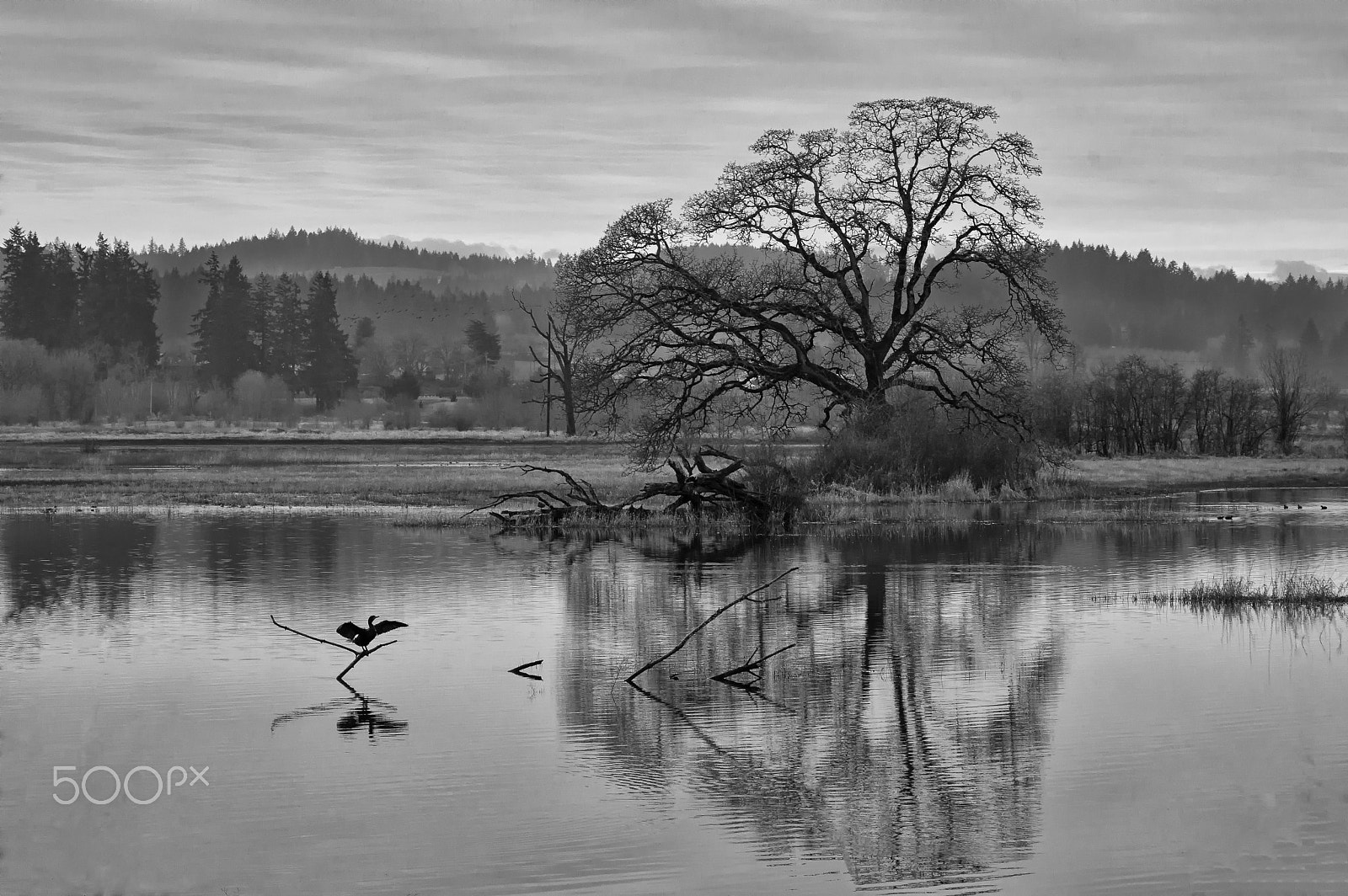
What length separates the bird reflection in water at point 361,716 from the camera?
13234mm

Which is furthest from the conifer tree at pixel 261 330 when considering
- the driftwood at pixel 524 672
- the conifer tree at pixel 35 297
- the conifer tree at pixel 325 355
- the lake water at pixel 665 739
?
the driftwood at pixel 524 672

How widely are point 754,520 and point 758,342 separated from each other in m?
9.96

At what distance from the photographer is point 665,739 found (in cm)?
1281

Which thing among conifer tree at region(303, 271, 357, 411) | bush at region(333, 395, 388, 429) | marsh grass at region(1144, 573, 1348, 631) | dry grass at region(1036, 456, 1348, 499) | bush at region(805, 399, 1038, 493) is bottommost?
marsh grass at region(1144, 573, 1348, 631)

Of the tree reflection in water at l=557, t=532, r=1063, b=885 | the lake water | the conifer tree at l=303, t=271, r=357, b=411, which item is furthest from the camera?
the conifer tree at l=303, t=271, r=357, b=411

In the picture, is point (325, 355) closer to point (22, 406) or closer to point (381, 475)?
point (22, 406)

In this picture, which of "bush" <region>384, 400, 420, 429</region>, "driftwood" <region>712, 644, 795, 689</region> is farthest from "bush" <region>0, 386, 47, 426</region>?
"driftwood" <region>712, 644, 795, 689</region>

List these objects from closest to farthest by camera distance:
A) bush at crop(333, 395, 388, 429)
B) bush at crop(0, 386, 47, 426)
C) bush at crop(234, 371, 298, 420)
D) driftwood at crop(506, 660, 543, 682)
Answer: driftwood at crop(506, 660, 543, 682)
bush at crop(0, 386, 47, 426)
bush at crop(333, 395, 388, 429)
bush at crop(234, 371, 298, 420)

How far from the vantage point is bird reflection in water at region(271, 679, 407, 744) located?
13.2 metres

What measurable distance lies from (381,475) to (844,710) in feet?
126

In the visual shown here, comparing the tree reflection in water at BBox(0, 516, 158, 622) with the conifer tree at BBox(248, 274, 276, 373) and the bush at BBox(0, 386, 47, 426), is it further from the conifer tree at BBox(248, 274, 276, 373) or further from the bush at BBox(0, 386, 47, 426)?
the conifer tree at BBox(248, 274, 276, 373)

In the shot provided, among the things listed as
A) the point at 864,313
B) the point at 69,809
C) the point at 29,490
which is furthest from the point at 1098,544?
the point at 29,490

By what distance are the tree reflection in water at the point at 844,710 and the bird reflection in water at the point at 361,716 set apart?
168 centimetres

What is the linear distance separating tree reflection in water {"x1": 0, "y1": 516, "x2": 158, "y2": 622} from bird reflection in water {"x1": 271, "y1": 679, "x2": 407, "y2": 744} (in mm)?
7147
